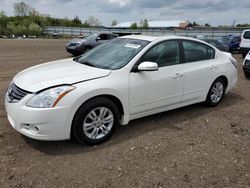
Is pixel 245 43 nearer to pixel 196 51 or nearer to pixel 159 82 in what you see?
pixel 196 51

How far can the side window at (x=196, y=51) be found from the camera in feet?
15.3

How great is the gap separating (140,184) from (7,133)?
2289 mm

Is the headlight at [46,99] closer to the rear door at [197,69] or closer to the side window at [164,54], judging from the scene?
the side window at [164,54]

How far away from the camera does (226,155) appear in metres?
3.48

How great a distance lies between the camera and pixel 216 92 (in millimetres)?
5418

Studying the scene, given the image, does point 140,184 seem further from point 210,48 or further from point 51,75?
point 210,48

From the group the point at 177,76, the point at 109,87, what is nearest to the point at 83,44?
the point at 177,76

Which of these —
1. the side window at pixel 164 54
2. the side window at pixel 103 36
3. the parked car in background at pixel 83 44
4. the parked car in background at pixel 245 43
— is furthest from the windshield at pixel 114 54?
the parked car in background at pixel 245 43

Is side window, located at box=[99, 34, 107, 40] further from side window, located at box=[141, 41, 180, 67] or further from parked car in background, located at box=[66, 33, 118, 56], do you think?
side window, located at box=[141, 41, 180, 67]

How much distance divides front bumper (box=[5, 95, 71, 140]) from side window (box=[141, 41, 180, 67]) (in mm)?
1600

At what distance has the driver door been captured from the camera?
12.7ft

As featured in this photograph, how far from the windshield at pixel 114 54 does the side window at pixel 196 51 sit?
918 millimetres

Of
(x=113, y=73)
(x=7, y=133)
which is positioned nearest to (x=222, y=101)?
(x=113, y=73)

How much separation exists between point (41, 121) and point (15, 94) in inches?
23.8
